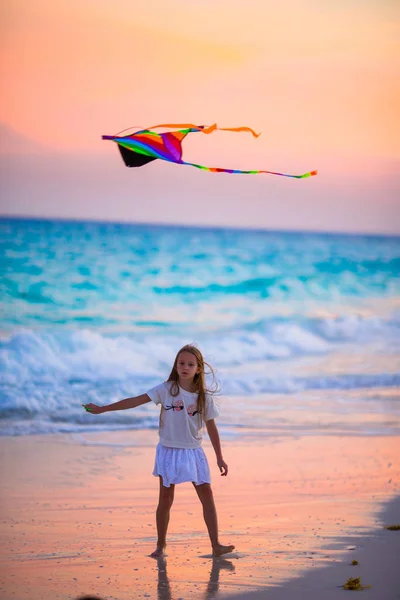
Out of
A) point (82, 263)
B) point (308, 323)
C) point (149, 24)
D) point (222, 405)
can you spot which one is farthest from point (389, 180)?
point (222, 405)

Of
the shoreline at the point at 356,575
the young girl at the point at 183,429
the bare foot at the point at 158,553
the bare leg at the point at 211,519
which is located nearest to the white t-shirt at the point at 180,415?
the young girl at the point at 183,429

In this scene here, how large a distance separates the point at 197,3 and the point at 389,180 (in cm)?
459

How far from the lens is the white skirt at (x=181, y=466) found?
11.3 feet

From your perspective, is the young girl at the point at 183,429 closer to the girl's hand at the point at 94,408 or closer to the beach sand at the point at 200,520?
the girl's hand at the point at 94,408

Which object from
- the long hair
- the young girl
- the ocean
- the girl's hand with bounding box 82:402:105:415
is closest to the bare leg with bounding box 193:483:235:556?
the young girl

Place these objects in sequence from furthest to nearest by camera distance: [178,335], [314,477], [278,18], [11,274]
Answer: [11,274] < [178,335] < [278,18] < [314,477]

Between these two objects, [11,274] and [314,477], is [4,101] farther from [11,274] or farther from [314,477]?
[314,477]

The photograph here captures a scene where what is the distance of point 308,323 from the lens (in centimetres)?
1175

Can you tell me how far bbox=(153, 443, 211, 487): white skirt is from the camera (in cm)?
345

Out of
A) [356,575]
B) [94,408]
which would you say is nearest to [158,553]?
[94,408]

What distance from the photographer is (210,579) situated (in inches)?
120

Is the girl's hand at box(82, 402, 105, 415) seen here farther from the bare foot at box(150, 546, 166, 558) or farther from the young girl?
the bare foot at box(150, 546, 166, 558)

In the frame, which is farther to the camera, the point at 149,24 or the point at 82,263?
the point at 82,263

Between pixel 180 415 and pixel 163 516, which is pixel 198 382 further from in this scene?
pixel 163 516
